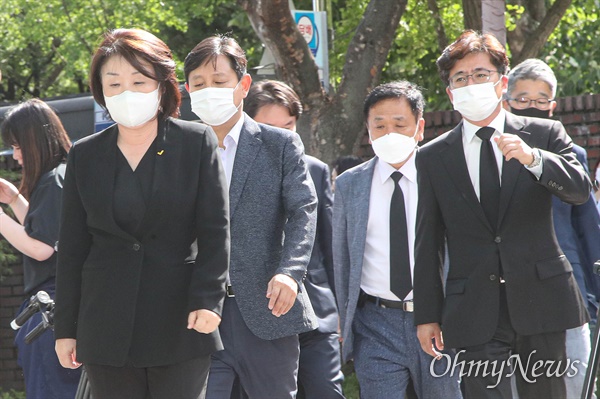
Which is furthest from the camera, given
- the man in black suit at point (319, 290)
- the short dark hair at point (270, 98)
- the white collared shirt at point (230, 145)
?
the short dark hair at point (270, 98)

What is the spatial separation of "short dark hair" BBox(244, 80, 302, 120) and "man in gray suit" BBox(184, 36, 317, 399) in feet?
3.51

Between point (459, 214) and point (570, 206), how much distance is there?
1.36 m

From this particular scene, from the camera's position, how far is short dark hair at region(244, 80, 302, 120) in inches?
239

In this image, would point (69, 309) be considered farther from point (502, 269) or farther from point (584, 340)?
point (584, 340)

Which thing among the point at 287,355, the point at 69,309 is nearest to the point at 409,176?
the point at 287,355

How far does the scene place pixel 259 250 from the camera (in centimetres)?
477

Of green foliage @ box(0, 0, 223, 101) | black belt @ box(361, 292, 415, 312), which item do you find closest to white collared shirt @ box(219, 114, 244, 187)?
black belt @ box(361, 292, 415, 312)

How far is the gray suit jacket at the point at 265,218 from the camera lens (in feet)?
15.6

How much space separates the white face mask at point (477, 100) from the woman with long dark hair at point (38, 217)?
96.3 inches

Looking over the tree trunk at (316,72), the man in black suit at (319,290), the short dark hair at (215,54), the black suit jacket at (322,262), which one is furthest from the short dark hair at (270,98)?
the tree trunk at (316,72)

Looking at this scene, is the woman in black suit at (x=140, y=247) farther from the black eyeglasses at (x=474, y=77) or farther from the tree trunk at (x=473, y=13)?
the tree trunk at (x=473, y=13)

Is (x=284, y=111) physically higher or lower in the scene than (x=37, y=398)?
higher

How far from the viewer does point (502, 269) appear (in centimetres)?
449

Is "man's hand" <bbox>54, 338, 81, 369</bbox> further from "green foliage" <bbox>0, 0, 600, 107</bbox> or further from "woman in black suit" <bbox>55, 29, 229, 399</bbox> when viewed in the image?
"green foliage" <bbox>0, 0, 600, 107</bbox>
